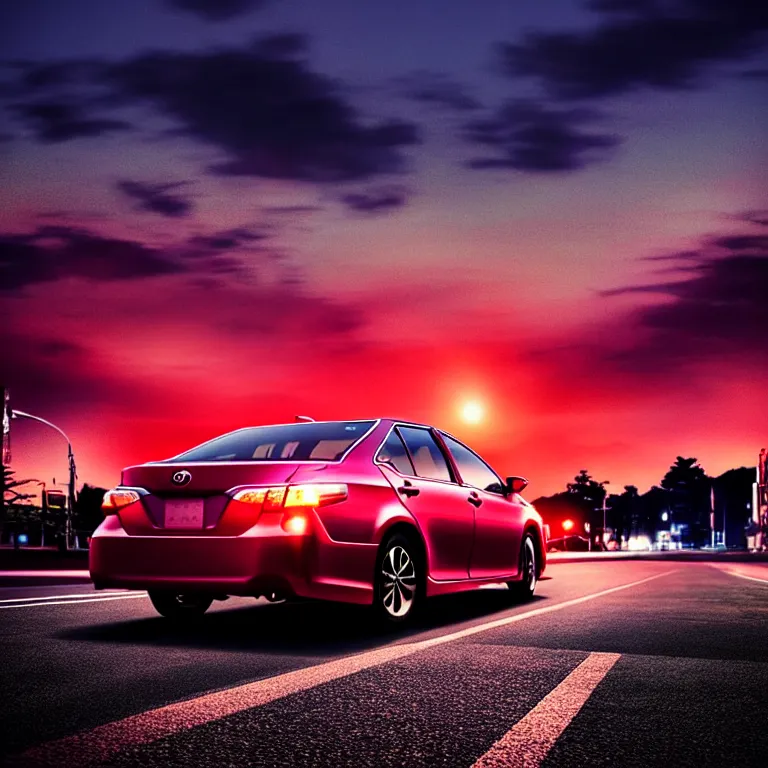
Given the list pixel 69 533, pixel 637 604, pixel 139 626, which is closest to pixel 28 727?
pixel 139 626

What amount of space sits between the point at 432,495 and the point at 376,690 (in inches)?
143

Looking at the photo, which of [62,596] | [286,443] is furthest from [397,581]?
[62,596]

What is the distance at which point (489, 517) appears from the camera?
32.8 feet

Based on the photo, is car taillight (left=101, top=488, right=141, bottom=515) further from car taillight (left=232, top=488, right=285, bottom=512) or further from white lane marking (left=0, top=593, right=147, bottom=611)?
white lane marking (left=0, top=593, right=147, bottom=611)

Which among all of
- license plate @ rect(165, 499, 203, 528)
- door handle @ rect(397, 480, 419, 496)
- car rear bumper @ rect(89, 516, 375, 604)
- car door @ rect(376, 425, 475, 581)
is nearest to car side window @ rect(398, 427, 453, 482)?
car door @ rect(376, 425, 475, 581)

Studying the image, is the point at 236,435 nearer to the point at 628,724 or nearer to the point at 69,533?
the point at 628,724

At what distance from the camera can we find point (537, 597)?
12094 mm

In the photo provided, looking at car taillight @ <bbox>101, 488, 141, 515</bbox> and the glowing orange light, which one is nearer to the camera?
the glowing orange light

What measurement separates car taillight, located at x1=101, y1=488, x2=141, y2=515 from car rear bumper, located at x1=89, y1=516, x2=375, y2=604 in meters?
0.09

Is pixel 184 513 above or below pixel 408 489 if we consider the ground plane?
below

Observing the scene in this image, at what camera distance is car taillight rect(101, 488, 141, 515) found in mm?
7488

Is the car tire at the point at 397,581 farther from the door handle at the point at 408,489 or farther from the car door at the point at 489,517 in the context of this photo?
the car door at the point at 489,517

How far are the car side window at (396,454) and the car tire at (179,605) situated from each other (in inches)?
75.5

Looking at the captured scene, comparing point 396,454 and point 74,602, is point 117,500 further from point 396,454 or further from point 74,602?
point 74,602
